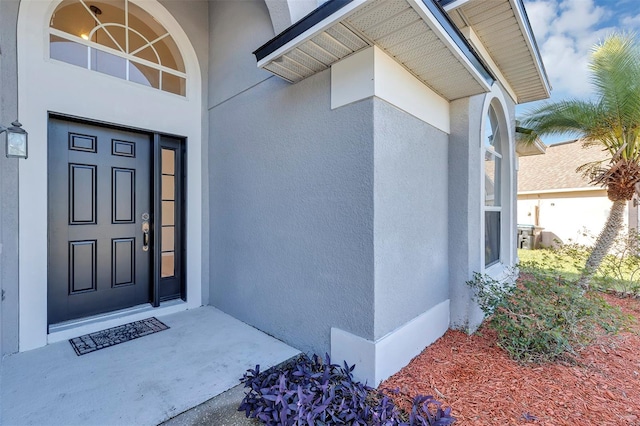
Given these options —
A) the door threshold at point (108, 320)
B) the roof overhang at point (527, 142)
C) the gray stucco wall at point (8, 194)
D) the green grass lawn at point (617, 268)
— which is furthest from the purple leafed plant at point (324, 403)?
the roof overhang at point (527, 142)

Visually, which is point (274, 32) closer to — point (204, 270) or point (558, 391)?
point (204, 270)

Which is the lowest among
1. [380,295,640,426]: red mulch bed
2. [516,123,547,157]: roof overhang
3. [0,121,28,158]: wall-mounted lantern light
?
[380,295,640,426]: red mulch bed

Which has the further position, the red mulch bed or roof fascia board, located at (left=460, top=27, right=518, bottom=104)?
roof fascia board, located at (left=460, top=27, right=518, bottom=104)

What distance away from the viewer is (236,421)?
2068mm

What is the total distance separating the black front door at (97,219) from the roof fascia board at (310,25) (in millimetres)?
2336

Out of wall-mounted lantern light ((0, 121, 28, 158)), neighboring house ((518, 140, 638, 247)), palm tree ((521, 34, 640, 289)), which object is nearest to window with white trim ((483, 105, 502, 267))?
palm tree ((521, 34, 640, 289))

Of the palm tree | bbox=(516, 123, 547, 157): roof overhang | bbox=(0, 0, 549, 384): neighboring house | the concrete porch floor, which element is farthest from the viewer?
bbox=(516, 123, 547, 157): roof overhang

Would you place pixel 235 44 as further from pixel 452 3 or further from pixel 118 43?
pixel 452 3

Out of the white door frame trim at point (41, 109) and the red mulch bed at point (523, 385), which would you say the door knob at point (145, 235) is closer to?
the white door frame trim at point (41, 109)

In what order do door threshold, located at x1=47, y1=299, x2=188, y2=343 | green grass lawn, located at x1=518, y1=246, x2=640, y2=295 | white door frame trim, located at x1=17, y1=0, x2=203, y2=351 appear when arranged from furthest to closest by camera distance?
green grass lawn, located at x1=518, y1=246, x2=640, y2=295 → door threshold, located at x1=47, y1=299, x2=188, y2=343 → white door frame trim, located at x1=17, y1=0, x2=203, y2=351

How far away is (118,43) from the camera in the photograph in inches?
145

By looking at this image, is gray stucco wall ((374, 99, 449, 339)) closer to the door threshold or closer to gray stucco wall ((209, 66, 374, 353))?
gray stucco wall ((209, 66, 374, 353))

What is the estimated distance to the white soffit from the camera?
10.5ft

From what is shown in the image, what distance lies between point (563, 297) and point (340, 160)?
3054mm
